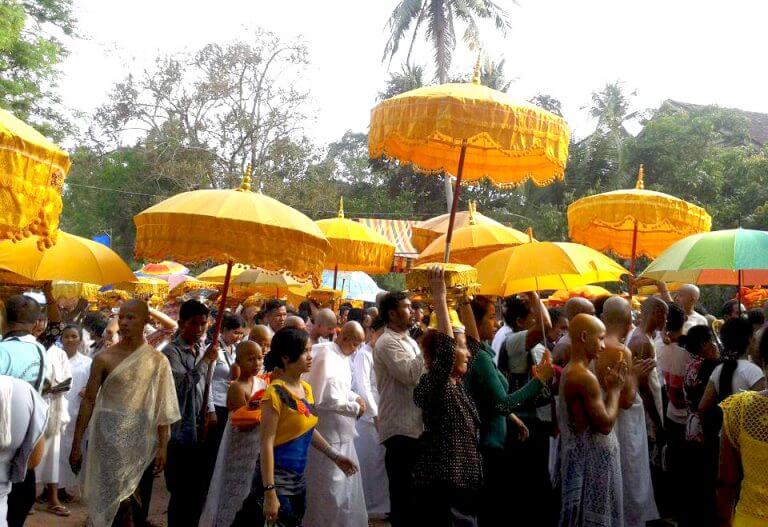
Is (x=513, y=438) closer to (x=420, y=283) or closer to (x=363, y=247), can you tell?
(x=420, y=283)

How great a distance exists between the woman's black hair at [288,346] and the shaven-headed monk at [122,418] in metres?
1.29

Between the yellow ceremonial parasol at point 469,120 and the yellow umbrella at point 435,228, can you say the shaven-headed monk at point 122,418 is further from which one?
the yellow umbrella at point 435,228

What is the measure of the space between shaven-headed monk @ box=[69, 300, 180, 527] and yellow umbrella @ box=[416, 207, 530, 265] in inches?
139

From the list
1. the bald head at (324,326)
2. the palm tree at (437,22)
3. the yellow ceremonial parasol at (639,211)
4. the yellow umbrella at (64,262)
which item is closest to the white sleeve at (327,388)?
the bald head at (324,326)

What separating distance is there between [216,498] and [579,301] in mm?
3147

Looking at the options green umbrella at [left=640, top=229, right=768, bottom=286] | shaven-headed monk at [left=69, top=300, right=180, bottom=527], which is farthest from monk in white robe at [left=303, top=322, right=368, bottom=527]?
green umbrella at [left=640, top=229, right=768, bottom=286]

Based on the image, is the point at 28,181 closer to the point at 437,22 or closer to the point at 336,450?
the point at 336,450

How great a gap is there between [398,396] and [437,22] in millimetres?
25193

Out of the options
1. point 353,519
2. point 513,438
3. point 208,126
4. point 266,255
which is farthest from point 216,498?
point 208,126

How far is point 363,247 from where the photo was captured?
327 inches

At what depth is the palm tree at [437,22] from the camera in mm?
28266

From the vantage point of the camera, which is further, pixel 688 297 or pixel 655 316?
pixel 688 297

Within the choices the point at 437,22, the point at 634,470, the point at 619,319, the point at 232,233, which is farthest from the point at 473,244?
the point at 437,22

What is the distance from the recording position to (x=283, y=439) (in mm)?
4527
